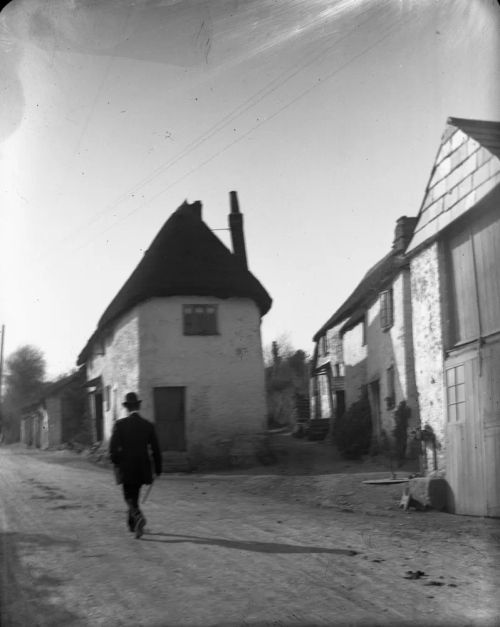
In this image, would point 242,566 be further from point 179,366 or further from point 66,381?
point 66,381

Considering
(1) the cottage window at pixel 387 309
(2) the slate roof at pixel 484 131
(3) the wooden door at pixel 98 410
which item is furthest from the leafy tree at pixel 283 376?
(2) the slate roof at pixel 484 131

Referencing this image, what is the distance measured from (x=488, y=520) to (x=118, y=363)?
470 cm

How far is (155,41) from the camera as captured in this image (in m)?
4.33

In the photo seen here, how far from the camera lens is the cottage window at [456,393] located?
807 cm

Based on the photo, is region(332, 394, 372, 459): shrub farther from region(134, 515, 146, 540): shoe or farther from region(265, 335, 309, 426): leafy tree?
region(134, 515, 146, 540): shoe

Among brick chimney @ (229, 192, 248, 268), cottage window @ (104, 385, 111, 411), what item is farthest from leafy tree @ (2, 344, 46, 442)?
brick chimney @ (229, 192, 248, 268)

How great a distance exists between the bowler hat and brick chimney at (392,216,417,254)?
221 cm

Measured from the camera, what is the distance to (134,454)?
4641 millimetres

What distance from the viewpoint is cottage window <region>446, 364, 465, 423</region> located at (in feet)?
26.5

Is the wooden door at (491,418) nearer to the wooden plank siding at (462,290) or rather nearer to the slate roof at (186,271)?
the wooden plank siding at (462,290)

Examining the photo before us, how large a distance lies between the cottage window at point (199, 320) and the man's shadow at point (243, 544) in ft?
5.11

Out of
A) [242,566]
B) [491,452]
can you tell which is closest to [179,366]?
[242,566]

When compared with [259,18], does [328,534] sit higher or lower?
lower

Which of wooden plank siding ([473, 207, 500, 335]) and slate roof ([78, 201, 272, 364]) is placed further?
wooden plank siding ([473, 207, 500, 335])
